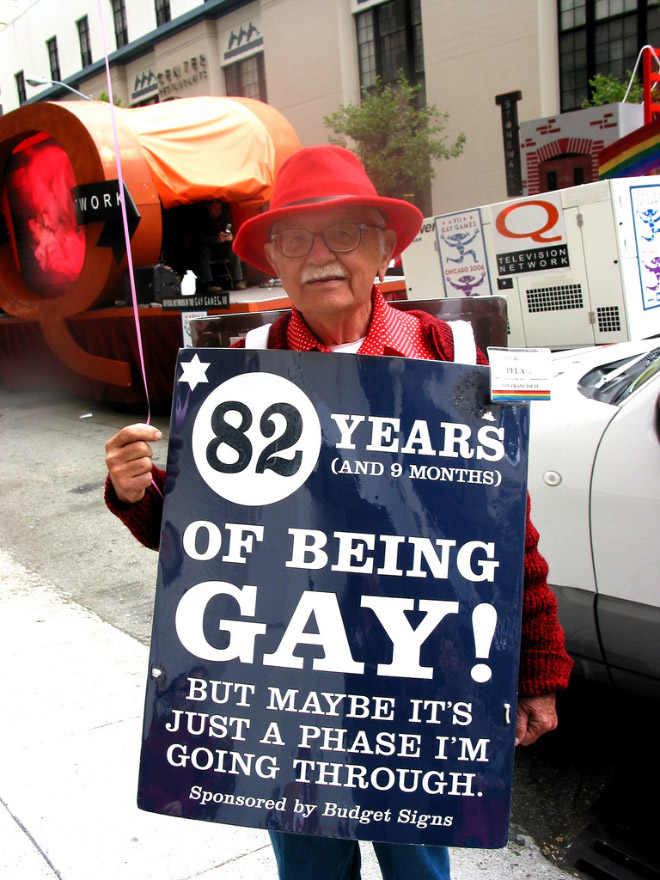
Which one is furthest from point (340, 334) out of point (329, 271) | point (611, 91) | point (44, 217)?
point (611, 91)

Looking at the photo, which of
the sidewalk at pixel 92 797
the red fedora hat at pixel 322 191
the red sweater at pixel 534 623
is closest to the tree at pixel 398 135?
the sidewalk at pixel 92 797

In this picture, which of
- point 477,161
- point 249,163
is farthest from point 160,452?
point 477,161

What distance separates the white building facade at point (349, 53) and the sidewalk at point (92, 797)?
468 inches

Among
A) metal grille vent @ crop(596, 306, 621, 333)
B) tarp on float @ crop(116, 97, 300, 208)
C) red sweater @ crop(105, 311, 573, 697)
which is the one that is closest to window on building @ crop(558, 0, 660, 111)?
tarp on float @ crop(116, 97, 300, 208)

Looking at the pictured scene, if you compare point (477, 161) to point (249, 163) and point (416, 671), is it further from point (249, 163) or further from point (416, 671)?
point (416, 671)

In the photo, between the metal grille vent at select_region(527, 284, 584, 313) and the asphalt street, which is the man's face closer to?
the asphalt street

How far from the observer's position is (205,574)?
5.07 feet

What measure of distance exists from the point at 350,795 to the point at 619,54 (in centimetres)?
1863

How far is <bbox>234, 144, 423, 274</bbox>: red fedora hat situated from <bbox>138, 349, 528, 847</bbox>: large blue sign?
406 mm

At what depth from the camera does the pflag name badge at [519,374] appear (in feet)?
4.86

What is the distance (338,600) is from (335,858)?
0.63 meters

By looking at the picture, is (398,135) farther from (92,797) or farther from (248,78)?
(92,797)

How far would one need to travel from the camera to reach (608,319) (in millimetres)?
7484

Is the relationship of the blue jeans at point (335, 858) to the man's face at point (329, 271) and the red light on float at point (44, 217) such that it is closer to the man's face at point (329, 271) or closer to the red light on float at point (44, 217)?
the man's face at point (329, 271)
